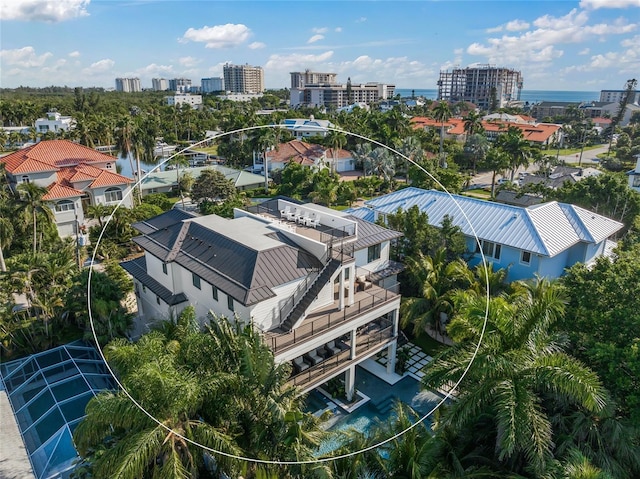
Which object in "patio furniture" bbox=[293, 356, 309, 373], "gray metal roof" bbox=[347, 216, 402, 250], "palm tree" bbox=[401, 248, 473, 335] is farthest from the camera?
"palm tree" bbox=[401, 248, 473, 335]

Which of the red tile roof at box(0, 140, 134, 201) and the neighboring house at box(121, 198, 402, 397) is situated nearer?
the neighboring house at box(121, 198, 402, 397)

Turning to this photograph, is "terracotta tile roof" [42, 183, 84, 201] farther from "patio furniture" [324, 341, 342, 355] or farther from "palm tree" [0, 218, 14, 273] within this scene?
"patio furniture" [324, 341, 342, 355]

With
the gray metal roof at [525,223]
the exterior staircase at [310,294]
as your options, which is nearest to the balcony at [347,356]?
the exterior staircase at [310,294]

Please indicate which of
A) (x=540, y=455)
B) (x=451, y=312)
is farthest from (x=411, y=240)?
(x=540, y=455)

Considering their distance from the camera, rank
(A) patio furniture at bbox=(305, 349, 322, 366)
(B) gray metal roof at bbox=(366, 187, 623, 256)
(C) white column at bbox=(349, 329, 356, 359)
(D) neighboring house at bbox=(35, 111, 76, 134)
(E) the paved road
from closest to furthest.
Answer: (C) white column at bbox=(349, 329, 356, 359) < (A) patio furniture at bbox=(305, 349, 322, 366) < (B) gray metal roof at bbox=(366, 187, 623, 256) < (E) the paved road < (D) neighboring house at bbox=(35, 111, 76, 134)

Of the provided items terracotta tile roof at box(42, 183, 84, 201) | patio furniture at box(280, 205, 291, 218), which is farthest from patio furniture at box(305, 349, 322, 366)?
terracotta tile roof at box(42, 183, 84, 201)

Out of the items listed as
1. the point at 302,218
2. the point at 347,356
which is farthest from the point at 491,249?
the point at 347,356
